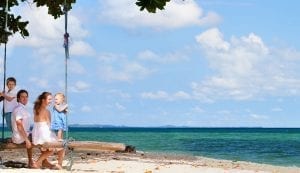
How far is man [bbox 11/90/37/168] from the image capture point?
14656 millimetres

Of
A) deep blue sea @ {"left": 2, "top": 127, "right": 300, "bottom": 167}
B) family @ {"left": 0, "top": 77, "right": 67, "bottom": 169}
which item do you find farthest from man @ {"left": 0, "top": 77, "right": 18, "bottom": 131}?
deep blue sea @ {"left": 2, "top": 127, "right": 300, "bottom": 167}

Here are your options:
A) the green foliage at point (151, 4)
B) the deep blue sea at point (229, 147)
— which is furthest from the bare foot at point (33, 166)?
the deep blue sea at point (229, 147)

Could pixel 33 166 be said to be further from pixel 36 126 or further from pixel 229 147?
pixel 229 147

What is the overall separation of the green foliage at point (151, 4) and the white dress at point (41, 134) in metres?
2.99

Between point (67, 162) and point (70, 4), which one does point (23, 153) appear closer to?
point (67, 162)

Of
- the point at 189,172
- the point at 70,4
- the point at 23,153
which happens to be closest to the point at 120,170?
the point at 189,172

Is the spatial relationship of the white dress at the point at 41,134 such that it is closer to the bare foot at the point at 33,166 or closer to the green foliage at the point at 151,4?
the bare foot at the point at 33,166

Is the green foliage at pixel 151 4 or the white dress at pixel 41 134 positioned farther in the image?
the green foliage at pixel 151 4

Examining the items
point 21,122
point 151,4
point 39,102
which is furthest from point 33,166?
point 151,4

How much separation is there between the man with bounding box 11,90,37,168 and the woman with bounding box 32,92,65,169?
15 centimetres

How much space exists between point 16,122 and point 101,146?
164 centimetres

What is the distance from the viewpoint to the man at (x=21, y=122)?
14656 millimetres

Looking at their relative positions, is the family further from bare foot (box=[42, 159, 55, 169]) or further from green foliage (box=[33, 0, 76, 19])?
green foliage (box=[33, 0, 76, 19])

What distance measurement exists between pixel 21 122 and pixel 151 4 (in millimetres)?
3379
